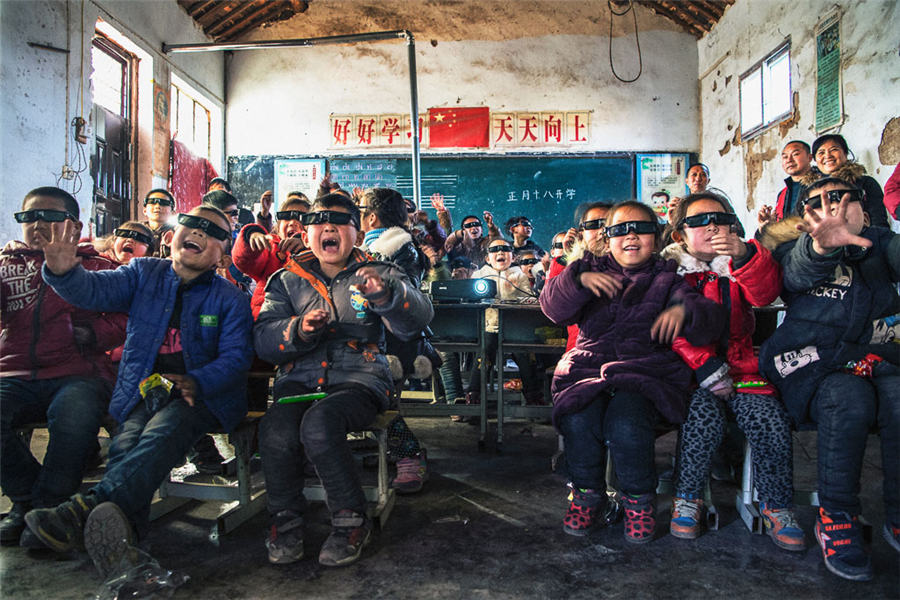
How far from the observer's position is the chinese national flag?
7973 millimetres

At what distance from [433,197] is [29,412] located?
6114 mm

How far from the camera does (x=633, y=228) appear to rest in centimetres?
214

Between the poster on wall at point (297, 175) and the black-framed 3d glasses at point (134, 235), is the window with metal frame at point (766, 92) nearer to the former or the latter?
the poster on wall at point (297, 175)

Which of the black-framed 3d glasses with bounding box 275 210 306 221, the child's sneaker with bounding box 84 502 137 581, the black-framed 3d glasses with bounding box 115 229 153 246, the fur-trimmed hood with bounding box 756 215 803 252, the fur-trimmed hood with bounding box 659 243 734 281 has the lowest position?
the child's sneaker with bounding box 84 502 137 581

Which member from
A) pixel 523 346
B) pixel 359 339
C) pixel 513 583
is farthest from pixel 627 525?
pixel 523 346

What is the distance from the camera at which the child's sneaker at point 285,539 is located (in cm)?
184

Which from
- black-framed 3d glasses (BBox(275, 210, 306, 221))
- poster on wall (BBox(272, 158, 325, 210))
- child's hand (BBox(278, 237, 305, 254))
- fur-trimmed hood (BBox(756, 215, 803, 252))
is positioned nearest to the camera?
fur-trimmed hood (BBox(756, 215, 803, 252))

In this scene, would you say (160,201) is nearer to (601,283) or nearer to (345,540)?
(345,540)

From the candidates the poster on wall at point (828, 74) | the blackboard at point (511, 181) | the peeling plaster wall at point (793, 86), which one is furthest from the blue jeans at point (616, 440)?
the blackboard at point (511, 181)

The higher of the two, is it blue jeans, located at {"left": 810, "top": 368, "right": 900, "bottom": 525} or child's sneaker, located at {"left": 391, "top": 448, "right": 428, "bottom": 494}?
blue jeans, located at {"left": 810, "top": 368, "right": 900, "bottom": 525}

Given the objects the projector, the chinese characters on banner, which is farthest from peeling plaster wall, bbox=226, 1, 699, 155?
the projector

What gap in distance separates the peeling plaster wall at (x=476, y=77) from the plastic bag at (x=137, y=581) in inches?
279

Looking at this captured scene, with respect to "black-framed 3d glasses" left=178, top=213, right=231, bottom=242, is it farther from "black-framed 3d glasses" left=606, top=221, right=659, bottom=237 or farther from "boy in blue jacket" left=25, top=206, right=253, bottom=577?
"black-framed 3d glasses" left=606, top=221, right=659, bottom=237

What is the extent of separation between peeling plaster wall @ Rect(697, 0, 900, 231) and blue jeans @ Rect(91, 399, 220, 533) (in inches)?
205
